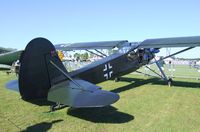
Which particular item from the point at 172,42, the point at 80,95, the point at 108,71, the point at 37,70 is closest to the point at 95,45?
the point at 172,42

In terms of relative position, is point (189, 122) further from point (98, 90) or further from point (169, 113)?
point (98, 90)

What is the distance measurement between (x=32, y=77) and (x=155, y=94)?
6202 mm

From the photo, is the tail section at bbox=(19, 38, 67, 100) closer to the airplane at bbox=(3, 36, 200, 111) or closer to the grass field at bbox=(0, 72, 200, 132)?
the airplane at bbox=(3, 36, 200, 111)

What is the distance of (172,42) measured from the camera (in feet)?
40.8

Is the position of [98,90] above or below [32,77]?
below

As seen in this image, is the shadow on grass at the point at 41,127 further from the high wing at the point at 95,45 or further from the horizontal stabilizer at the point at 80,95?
the high wing at the point at 95,45

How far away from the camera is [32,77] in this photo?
6.62 m

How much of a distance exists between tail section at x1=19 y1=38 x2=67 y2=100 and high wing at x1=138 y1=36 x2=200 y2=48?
6.57 m

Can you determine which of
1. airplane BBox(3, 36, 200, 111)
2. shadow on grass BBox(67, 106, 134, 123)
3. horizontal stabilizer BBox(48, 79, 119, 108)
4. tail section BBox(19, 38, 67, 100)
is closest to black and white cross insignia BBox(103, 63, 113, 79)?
airplane BBox(3, 36, 200, 111)

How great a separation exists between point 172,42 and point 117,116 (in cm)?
639

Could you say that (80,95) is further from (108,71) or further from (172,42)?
(172,42)

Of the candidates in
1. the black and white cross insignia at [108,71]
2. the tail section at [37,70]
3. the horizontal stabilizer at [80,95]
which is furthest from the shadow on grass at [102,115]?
the black and white cross insignia at [108,71]

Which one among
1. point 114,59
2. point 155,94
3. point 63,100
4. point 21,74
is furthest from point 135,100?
point 21,74

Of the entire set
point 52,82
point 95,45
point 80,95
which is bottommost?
point 80,95
